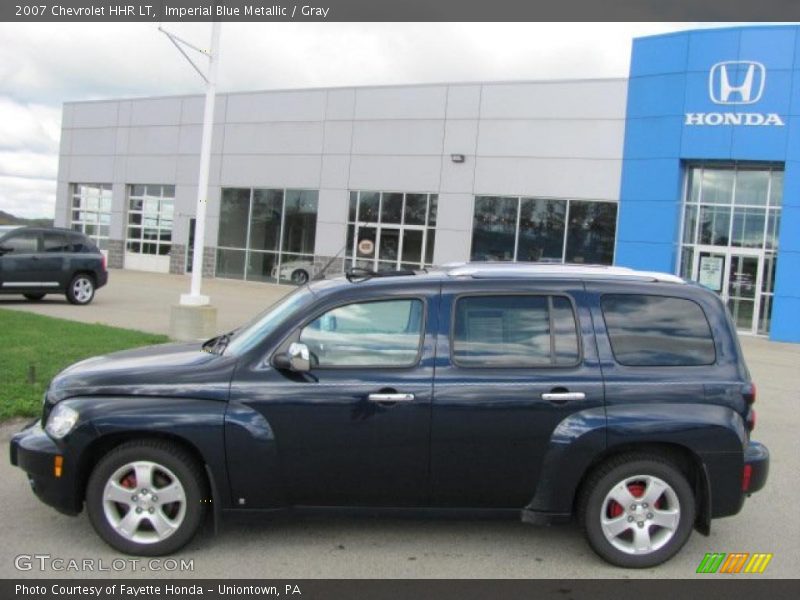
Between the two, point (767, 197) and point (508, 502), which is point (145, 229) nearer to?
point (767, 197)

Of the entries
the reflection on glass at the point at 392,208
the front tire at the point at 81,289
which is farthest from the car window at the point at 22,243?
the reflection on glass at the point at 392,208

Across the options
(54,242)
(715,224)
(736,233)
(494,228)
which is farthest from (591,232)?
(54,242)

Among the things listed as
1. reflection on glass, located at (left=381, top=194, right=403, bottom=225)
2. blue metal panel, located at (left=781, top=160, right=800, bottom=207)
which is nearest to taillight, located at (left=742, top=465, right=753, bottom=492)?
blue metal panel, located at (left=781, top=160, right=800, bottom=207)

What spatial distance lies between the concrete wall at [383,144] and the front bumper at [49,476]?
2027 centimetres

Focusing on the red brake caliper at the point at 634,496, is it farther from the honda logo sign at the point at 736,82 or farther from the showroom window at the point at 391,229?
the showroom window at the point at 391,229

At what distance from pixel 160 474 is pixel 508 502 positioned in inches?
78.1

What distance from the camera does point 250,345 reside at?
14.8 ft

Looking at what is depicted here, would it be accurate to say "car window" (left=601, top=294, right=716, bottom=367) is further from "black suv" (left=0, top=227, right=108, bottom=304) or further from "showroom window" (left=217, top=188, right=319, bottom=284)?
"showroom window" (left=217, top=188, right=319, bottom=284)

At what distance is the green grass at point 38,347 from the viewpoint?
7309 mm

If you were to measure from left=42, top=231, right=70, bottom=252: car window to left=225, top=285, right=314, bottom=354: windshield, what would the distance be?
13306 millimetres


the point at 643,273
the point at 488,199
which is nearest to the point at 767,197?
the point at 488,199

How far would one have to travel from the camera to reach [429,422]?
170 inches

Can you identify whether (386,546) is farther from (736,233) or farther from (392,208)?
(392,208)
